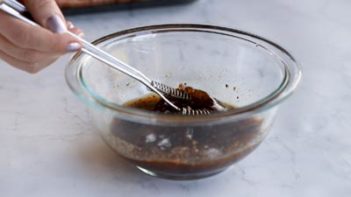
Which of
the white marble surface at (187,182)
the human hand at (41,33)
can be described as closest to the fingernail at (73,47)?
the human hand at (41,33)

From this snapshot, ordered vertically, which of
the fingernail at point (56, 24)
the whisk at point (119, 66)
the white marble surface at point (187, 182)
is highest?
the fingernail at point (56, 24)

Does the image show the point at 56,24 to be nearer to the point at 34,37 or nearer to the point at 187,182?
the point at 34,37

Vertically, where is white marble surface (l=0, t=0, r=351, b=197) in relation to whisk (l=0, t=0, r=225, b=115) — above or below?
below

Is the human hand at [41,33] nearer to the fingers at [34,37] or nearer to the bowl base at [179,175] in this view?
the fingers at [34,37]

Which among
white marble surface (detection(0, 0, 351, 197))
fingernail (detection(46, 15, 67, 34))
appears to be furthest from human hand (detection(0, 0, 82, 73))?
white marble surface (detection(0, 0, 351, 197))

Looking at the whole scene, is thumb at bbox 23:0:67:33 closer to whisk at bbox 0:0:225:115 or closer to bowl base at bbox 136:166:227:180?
whisk at bbox 0:0:225:115
